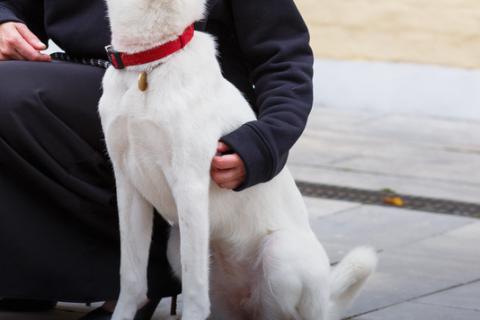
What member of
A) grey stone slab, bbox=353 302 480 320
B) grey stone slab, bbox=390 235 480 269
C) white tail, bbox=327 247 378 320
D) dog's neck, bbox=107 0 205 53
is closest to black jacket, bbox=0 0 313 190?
dog's neck, bbox=107 0 205 53

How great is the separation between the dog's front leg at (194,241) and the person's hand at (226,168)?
2.5 inches

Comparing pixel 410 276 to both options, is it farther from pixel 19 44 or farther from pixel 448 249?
pixel 19 44

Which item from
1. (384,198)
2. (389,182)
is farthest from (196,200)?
(389,182)

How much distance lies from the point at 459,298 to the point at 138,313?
1338 millimetres

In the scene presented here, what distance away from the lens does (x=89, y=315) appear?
368cm

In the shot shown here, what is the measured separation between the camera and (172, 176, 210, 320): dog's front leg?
3.04 metres

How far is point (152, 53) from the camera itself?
309cm

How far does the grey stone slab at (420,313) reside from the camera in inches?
157

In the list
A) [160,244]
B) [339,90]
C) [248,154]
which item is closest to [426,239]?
[160,244]

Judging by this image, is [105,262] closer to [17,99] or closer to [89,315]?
[89,315]

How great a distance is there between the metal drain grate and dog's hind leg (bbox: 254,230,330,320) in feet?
8.52

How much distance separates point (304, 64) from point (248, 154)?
18.8 inches

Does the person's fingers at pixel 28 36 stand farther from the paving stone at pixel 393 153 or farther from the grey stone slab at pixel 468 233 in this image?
the paving stone at pixel 393 153

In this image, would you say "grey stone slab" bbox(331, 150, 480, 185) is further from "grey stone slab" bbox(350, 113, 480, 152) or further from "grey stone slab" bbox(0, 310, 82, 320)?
"grey stone slab" bbox(0, 310, 82, 320)
